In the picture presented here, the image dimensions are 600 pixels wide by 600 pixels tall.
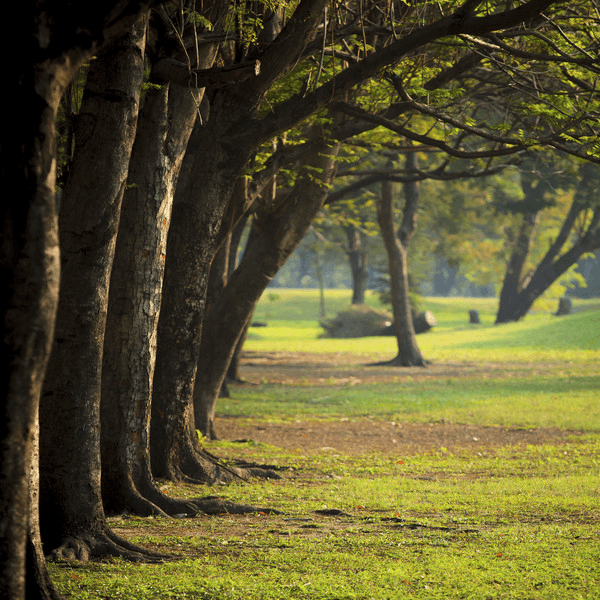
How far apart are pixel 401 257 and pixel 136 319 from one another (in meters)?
16.8

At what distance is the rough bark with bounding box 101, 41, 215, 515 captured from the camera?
272 inches

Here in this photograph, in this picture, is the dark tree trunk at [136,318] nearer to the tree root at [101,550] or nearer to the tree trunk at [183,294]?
the tree trunk at [183,294]

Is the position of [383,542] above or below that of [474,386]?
above

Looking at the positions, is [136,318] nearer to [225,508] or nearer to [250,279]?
[225,508]

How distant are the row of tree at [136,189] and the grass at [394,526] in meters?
0.58

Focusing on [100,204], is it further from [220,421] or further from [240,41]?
[220,421]

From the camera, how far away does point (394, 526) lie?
261 inches

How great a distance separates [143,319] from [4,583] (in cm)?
392

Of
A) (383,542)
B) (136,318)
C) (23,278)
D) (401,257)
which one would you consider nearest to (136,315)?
(136,318)

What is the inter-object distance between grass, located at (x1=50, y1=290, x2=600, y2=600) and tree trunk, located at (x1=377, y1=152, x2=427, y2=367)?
756 centimetres

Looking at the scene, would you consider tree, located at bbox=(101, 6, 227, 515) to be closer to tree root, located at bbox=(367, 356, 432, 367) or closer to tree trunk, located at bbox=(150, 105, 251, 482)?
tree trunk, located at bbox=(150, 105, 251, 482)

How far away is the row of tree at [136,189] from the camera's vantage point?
10.8 feet

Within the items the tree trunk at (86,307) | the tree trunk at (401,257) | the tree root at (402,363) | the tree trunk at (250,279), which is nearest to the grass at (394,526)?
the tree trunk at (86,307)

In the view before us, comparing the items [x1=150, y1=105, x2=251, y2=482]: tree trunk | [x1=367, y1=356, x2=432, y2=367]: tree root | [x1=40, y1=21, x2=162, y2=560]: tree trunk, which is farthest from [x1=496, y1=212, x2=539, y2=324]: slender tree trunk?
[x1=40, y1=21, x2=162, y2=560]: tree trunk
